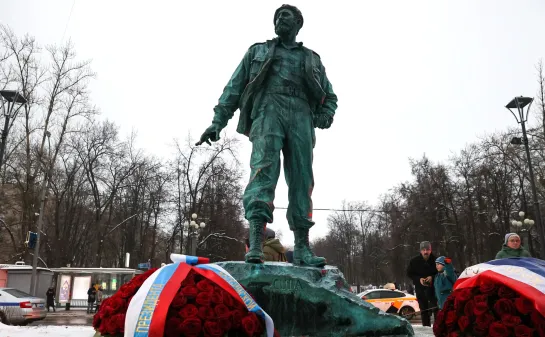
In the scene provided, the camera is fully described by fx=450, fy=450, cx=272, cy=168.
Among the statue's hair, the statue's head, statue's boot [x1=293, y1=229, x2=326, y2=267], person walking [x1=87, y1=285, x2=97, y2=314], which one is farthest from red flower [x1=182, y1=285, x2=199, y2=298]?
person walking [x1=87, y1=285, x2=97, y2=314]

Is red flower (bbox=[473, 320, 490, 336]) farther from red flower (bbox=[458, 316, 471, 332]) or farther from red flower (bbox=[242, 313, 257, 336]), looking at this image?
red flower (bbox=[242, 313, 257, 336])

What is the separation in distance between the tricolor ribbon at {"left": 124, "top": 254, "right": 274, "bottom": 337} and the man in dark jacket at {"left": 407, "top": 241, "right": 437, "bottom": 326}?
5647mm

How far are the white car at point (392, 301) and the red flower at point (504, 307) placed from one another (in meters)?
13.2

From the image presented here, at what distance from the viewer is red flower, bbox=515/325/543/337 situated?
2.00 metres

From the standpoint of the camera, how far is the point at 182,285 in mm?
2166

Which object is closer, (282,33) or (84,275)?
(282,33)

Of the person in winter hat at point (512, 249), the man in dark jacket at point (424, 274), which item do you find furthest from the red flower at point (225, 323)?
the man in dark jacket at point (424, 274)

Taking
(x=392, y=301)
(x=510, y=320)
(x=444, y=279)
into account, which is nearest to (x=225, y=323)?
(x=510, y=320)

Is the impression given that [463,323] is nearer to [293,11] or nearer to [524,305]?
[524,305]

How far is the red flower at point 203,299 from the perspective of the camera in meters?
2.05

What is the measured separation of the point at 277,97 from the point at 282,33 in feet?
2.46

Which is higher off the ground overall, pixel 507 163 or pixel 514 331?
pixel 507 163

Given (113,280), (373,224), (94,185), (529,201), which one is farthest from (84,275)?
(373,224)

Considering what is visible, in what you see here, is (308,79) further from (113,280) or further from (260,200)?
(113,280)
